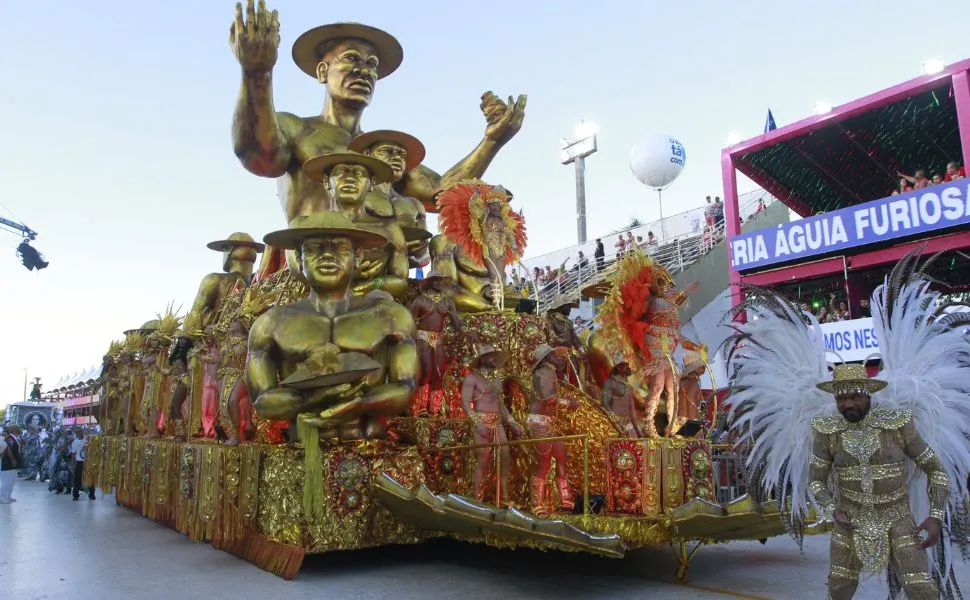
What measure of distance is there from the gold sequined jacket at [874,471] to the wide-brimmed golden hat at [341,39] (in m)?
5.11

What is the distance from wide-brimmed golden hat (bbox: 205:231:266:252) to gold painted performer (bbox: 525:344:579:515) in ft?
16.6

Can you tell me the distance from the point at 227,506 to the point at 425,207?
401 centimetres

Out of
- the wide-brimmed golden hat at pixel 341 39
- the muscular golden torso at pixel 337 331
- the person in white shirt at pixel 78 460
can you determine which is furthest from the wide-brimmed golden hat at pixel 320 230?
the person in white shirt at pixel 78 460

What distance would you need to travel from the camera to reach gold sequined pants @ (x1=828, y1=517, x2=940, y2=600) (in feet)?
10.1

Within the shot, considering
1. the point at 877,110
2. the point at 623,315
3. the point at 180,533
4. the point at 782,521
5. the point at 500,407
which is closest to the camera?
Answer: the point at 782,521

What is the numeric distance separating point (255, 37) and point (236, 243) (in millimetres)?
4184

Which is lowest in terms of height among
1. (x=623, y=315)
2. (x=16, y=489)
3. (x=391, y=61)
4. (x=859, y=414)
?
(x=16, y=489)

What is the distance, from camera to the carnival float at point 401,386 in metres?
A: 4.51

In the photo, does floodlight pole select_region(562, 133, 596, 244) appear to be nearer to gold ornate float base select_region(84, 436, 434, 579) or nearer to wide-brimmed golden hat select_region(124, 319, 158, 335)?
wide-brimmed golden hat select_region(124, 319, 158, 335)

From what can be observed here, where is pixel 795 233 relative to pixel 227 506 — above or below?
above

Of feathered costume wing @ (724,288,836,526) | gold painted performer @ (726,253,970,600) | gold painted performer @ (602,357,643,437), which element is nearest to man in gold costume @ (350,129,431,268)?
gold painted performer @ (602,357,643,437)

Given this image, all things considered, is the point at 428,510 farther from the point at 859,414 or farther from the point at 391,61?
the point at 391,61

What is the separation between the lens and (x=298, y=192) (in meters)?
6.73

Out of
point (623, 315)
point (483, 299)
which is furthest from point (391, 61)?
point (623, 315)
